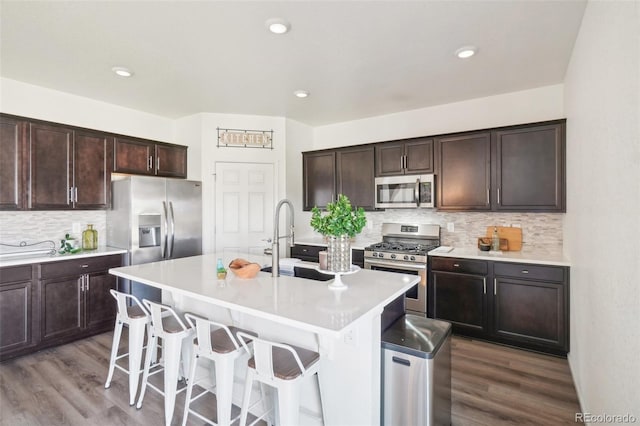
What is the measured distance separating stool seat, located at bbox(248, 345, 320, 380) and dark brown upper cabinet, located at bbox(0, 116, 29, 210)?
10.5ft

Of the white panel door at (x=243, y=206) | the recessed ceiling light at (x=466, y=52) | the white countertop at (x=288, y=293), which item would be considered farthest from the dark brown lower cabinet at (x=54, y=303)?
the recessed ceiling light at (x=466, y=52)

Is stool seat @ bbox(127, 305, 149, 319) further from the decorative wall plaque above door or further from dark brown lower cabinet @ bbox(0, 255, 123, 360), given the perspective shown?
the decorative wall plaque above door

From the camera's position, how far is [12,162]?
3.12 meters

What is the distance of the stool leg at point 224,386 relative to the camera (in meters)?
1.69

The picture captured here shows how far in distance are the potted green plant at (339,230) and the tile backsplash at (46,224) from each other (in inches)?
140

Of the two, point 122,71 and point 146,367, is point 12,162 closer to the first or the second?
point 122,71

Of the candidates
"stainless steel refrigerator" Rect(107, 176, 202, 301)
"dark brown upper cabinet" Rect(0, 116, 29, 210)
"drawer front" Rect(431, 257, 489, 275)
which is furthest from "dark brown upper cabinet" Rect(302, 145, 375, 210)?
"dark brown upper cabinet" Rect(0, 116, 29, 210)

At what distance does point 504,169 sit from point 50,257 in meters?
4.82

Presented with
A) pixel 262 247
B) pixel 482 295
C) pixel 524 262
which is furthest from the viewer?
pixel 262 247

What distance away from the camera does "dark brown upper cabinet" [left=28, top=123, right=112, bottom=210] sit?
328cm

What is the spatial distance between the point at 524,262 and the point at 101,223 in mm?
4865

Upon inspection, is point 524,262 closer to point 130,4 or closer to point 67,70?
point 130,4

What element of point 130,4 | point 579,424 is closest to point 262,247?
point 130,4

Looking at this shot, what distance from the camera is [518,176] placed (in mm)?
3311
